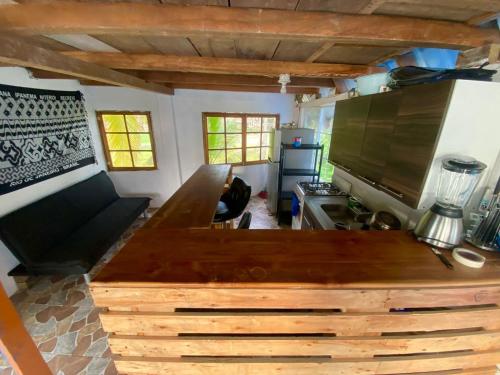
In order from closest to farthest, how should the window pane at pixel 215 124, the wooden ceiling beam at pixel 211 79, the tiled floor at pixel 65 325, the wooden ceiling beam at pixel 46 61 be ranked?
the wooden ceiling beam at pixel 46 61 → the tiled floor at pixel 65 325 → the wooden ceiling beam at pixel 211 79 → the window pane at pixel 215 124

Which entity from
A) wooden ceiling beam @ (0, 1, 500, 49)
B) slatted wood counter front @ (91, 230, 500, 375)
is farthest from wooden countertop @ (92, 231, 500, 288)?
wooden ceiling beam @ (0, 1, 500, 49)

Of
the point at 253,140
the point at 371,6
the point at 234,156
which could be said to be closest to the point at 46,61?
the point at 371,6

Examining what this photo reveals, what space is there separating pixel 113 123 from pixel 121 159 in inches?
25.9

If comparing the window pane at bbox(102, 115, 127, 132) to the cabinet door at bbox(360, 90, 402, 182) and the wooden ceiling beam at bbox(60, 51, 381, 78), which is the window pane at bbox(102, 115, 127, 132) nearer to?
the wooden ceiling beam at bbox(60, 51, 381, 78)

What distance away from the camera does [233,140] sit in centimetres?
422

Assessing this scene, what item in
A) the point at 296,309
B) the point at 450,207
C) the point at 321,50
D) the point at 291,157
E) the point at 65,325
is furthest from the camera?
the point at 291,157

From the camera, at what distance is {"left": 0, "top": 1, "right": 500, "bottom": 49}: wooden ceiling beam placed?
39.1 inches

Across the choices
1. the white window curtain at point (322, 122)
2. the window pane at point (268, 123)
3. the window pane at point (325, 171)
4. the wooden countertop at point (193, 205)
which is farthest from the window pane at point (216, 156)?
the window pane at point (325, 171)

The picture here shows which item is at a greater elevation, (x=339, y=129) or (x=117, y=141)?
(x=339, y=129)

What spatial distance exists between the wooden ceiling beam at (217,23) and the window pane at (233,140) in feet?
10.2

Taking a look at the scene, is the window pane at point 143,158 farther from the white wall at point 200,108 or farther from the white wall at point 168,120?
the white wall at point 200,108

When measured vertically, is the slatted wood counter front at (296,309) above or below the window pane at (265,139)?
below

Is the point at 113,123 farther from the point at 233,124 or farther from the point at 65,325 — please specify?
the point at 65,325

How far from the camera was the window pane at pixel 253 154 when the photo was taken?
4.43 meters
